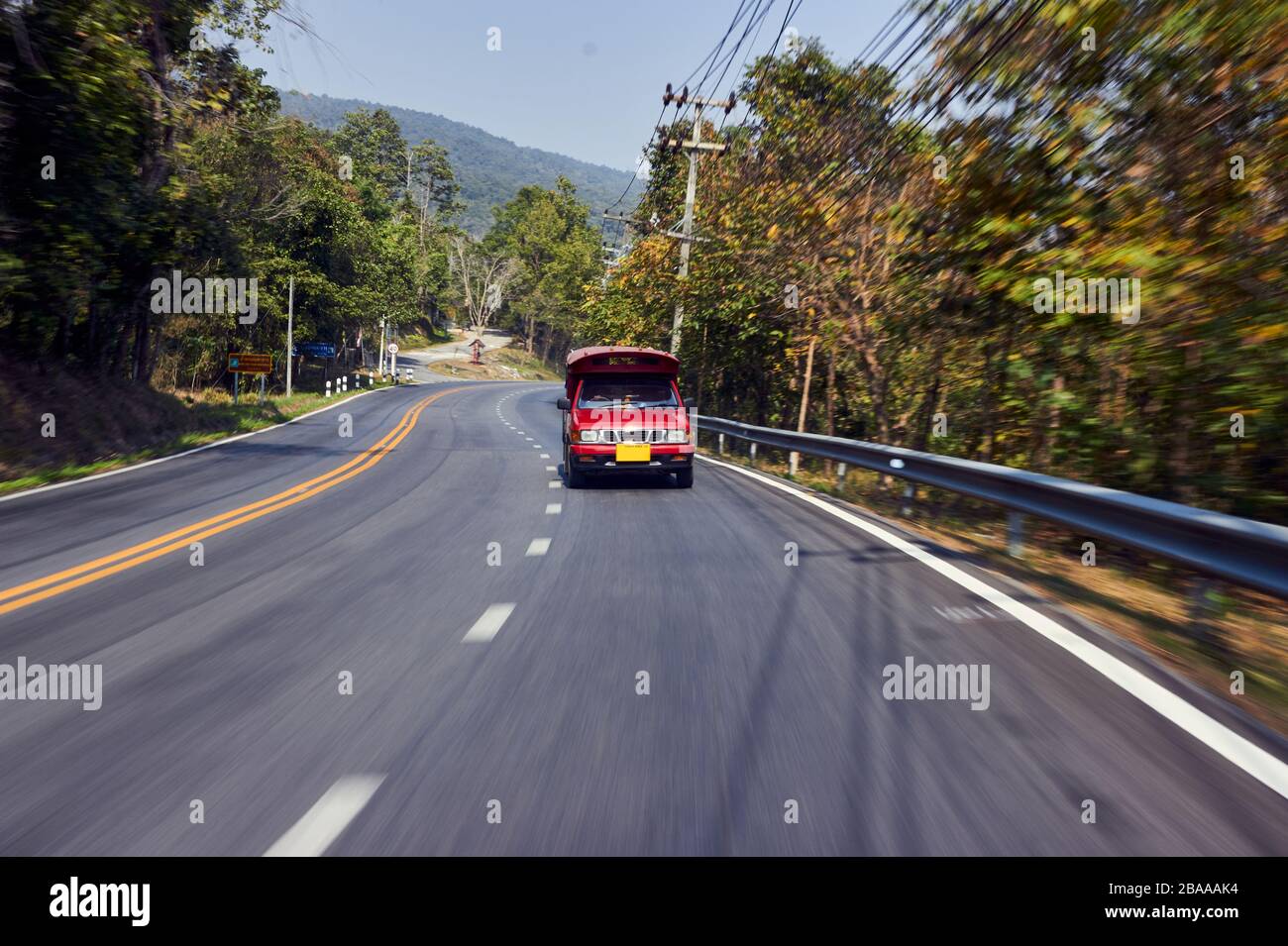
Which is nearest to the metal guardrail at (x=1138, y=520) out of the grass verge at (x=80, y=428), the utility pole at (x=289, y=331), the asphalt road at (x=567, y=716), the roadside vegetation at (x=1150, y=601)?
the roadside vegetation at (x=1150, y=601)

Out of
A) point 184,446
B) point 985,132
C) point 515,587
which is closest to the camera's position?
point 515,587

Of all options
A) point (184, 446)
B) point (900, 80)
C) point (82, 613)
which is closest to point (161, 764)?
point (82, 613)

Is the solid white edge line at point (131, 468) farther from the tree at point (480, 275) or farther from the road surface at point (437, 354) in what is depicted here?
the tree at point (480, 275)

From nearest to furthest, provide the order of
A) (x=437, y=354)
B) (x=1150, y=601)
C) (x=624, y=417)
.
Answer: (x=1150, y=601), (x=624, y=417), (x=437, y=354)

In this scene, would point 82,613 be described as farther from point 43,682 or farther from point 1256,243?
point 1256,243

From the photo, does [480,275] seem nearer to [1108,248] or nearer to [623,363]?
[623,363]

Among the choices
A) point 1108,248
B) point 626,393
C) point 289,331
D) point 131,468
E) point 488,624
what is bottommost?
point 488,624

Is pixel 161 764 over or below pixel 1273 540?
below

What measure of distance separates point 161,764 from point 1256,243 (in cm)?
896

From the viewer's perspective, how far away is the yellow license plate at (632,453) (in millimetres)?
13938

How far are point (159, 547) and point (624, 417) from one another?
6811mm

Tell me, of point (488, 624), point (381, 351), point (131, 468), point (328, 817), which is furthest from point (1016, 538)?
point (381, 351)

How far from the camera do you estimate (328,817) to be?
340 centimetres

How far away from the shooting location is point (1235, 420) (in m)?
8.45
